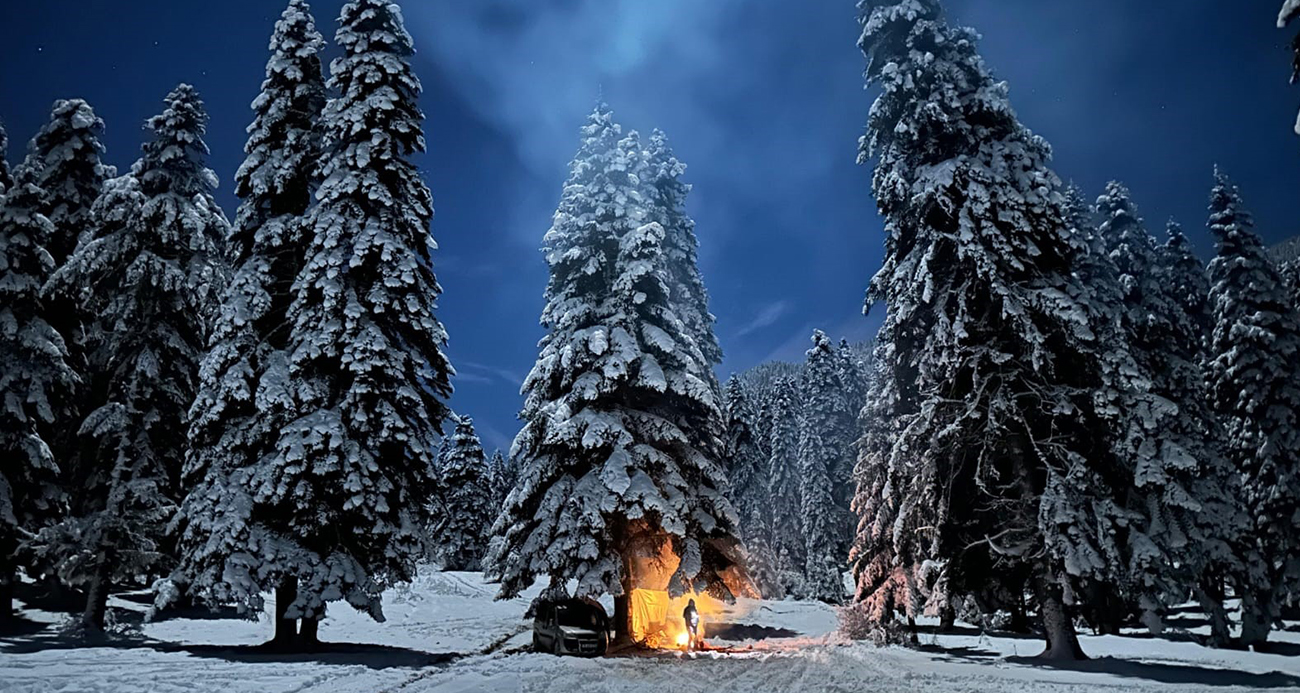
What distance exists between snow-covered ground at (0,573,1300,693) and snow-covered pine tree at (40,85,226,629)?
2499 mm

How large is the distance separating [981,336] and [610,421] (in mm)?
10505

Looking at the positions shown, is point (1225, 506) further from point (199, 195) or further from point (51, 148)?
point (51, 148)

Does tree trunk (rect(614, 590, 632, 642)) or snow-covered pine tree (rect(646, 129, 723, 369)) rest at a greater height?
snow-covered pine tree (rect(646, 129, 723, 369))

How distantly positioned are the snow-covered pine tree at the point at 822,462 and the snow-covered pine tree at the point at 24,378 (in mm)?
41253

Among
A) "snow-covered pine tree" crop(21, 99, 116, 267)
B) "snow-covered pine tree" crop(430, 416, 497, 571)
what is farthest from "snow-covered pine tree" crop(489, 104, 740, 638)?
"snow-covered pine tree" crop(430, 416, 497, 571)

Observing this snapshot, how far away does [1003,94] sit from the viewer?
19562 millimetres

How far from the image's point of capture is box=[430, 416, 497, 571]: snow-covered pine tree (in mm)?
70562

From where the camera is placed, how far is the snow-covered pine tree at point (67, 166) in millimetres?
26125

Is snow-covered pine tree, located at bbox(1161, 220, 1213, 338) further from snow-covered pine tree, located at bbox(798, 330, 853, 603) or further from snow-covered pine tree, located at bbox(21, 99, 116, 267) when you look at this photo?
snow-covered pine tree, located at bbox(21, 99, 116, 267)

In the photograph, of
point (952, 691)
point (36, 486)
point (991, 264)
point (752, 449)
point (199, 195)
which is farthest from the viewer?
point (752, 449)

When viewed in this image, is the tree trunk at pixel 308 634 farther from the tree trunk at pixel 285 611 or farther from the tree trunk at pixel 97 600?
the tree trunk at pixel 97 600

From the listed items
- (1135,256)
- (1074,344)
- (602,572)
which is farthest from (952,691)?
(1135,256)

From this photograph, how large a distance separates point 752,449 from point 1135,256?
33.8 m

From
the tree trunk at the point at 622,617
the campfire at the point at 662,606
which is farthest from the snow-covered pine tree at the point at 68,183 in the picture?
the campfire at the point at 662,606
